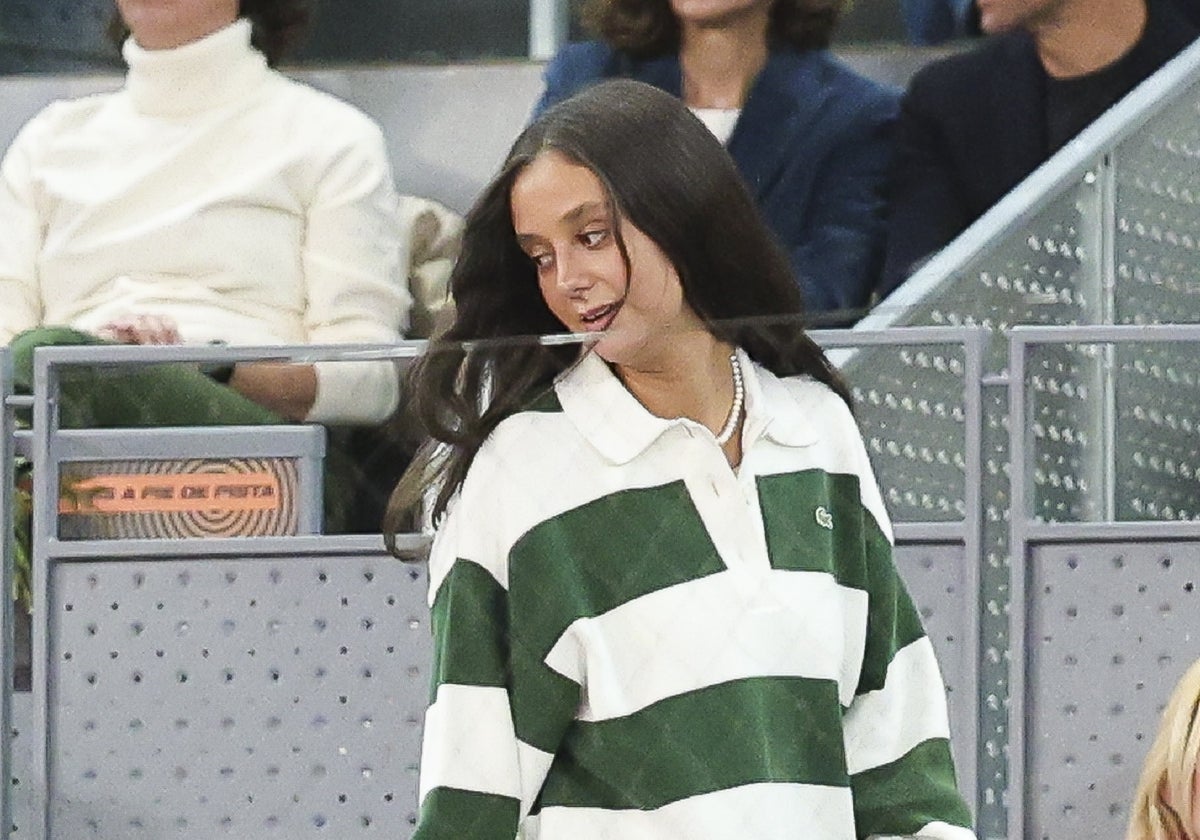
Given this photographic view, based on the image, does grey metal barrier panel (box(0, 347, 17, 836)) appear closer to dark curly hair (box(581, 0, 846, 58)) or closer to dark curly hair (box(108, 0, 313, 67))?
dark curly hair (box(108, 0, 313, 67))

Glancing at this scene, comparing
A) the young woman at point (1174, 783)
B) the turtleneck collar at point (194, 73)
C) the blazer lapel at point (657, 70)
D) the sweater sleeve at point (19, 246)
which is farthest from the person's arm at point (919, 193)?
the sweater sleeve at point (19, 246)

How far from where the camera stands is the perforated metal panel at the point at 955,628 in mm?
1198

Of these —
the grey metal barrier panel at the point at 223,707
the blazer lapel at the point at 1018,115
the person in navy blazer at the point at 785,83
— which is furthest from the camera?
the grey metal barrier panel at the point at 223,707

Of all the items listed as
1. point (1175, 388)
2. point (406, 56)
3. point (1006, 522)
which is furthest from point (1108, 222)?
point (406, 56)

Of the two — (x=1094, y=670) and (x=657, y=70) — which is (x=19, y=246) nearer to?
(x=657, y=70)

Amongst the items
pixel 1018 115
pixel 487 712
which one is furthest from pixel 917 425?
pixel 487 712

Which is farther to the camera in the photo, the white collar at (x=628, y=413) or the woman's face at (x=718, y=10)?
the woman's face at (x=718, y=10)

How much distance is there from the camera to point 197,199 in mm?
1198

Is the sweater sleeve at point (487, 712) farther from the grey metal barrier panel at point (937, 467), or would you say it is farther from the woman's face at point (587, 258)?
the grey metal barrier panel at point (937, 467)

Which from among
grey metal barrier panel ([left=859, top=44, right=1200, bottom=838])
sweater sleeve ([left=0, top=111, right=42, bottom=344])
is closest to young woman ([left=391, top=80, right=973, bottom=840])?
grey metal barrier panel ([left=859, top=44, right=1200, bottom=838])

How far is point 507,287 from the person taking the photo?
709 millimetres

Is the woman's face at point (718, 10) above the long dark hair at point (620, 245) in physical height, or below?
above

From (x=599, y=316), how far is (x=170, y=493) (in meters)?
0.56

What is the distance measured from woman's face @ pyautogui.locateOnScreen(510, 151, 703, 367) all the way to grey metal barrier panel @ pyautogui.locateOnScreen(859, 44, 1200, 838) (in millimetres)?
273
